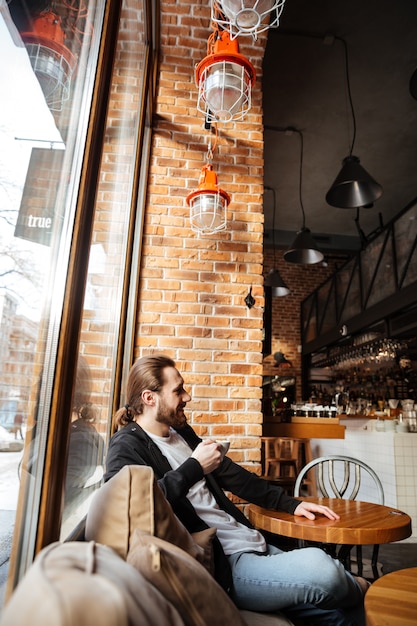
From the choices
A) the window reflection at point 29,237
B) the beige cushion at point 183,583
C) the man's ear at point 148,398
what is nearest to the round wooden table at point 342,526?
the man's ear at point 148,398

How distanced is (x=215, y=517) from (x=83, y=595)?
129cm

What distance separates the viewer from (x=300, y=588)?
1364mm

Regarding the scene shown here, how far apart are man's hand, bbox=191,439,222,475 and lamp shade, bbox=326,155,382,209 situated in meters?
2.62

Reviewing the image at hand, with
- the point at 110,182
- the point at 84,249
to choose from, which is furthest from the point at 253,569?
the point at 110,182

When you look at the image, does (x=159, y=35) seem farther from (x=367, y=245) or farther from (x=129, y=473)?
(x=367, y=245)

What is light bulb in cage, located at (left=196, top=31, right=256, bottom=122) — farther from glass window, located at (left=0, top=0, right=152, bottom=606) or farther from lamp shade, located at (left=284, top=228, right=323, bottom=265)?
lamp shade, located at (left=284, top=228, right=323, bottom=265)

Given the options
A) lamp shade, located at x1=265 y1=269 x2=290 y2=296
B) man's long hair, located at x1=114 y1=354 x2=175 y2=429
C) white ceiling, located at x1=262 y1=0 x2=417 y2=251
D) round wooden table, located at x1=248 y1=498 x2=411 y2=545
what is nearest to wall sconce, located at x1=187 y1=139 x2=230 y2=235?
man's long hair, located at x1=114 y1=354 x2=175 y2=429

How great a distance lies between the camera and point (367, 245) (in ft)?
22.9

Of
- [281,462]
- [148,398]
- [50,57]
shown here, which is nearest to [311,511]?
[148,398]

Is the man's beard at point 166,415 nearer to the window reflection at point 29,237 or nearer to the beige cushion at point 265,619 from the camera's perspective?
the beige cushion at point 265,619

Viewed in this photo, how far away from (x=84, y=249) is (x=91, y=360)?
0.59 m

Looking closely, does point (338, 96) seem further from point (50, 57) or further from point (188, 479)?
point (188, 479)

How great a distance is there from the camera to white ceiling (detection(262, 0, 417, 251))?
12.6 ft

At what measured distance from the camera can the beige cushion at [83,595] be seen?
0.46 metres
